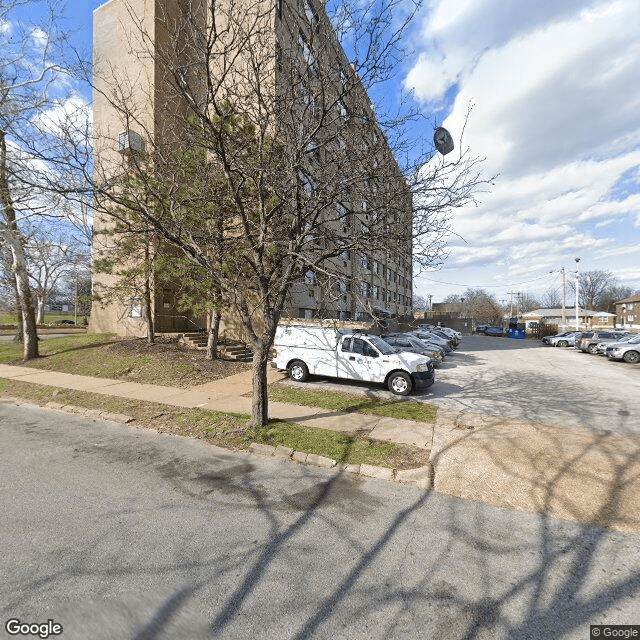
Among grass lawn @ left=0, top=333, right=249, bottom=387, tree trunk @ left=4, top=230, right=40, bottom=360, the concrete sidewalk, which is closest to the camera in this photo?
the concrete sidewalk

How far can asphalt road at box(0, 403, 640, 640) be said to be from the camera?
2398 millimetres

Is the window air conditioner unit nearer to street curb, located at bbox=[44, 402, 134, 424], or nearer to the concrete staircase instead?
street curb, located at bbox=[44, 402, 134, 424]

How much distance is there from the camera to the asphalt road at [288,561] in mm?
2398

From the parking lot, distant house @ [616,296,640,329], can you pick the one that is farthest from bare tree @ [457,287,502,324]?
the parking lot

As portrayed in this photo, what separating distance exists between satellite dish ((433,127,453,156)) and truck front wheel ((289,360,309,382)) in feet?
24.1

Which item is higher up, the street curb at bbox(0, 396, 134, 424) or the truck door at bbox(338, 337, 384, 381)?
the truck door at bbox(338, 337, 384, 381)

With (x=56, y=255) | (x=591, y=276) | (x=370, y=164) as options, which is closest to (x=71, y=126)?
(x=370, y=164)

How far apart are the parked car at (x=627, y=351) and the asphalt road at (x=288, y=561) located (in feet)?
68.4

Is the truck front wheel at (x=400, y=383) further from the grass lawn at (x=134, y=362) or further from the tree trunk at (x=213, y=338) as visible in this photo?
the tree trunk at (x=213, y=338)

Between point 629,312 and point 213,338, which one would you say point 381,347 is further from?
point 629,312

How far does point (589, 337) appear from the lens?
25328 mm

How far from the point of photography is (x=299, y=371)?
1099 cm

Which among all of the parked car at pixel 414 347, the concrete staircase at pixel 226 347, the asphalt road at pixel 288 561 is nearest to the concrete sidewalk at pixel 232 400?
the asphalt road at pixel 288 561

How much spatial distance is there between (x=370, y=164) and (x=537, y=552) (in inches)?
230
